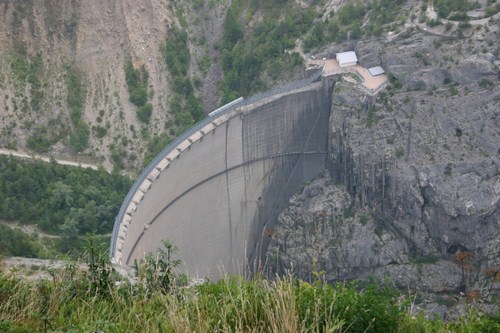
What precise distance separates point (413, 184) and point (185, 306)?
18.0 metres

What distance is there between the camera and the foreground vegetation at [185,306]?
7.83 m

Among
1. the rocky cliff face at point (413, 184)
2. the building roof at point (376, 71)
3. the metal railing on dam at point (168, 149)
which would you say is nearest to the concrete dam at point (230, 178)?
the metal railing on dam at point (168, 149)

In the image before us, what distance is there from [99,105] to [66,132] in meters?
1.75

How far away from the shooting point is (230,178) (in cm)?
2589

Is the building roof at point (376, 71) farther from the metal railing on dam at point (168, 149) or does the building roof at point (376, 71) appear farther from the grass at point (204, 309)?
the grass at point (204, 309)

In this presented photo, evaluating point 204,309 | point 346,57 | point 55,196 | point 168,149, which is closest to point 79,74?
point 55,196

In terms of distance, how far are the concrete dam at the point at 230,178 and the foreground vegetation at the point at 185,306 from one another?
39.7 feet

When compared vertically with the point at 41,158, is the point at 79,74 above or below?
above

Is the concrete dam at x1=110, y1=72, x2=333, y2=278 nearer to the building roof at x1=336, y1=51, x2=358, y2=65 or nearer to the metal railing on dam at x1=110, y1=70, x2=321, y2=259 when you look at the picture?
the metal railing on dam at x1=110, y1=70, x2=321, y2=259

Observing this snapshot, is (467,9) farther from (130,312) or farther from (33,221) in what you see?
(130,312)

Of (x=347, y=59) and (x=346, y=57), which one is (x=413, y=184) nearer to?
(x=347, y=59)

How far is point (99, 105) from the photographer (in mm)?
29969

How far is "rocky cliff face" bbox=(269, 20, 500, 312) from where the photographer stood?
24672 millimetres

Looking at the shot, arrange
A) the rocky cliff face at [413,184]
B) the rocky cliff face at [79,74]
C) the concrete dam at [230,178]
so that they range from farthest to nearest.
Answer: the rocky cliff face at [79,74] < the rocky cliff face at [413,184] < the concrete dam at [230,178]
